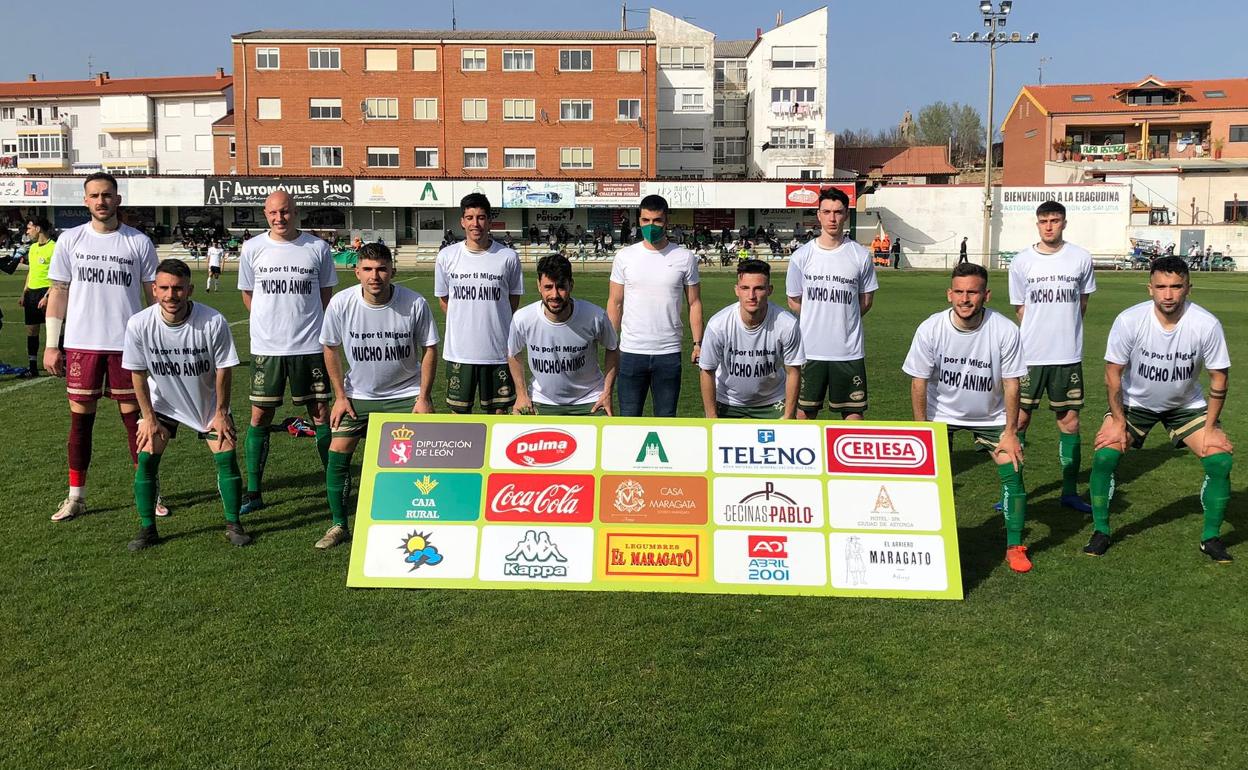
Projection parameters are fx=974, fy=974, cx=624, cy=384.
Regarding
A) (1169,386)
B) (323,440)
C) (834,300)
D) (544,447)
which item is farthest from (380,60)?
(1169,386)

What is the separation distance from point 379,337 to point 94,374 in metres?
2.33

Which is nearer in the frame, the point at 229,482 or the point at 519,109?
the point at 229,482

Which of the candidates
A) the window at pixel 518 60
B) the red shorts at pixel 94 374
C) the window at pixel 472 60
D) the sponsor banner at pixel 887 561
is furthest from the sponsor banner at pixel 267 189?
the sponsor banner at pixel 887 561

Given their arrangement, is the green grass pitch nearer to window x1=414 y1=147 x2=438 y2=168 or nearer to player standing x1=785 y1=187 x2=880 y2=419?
player standing x1=785 y1=187 x2=880 y2=419

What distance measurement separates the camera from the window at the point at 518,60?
2490 inches

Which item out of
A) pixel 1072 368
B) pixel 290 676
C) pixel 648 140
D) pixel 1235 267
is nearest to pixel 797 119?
pixel 648 140

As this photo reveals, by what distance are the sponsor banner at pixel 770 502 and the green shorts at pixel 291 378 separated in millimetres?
3280

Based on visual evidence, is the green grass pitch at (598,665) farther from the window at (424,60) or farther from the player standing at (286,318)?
the window at (424,60)

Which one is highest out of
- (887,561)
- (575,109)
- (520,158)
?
(575,109)

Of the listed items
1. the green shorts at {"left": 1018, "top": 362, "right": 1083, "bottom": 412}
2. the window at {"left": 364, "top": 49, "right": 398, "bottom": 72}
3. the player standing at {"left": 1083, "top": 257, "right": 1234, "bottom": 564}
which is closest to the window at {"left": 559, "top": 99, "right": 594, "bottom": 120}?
the window at {"left": 364, "top": 49, "right": 398, "bottom": 72}

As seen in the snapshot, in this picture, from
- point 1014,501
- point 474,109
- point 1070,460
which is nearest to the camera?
point 1014,501

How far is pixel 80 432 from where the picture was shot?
725 centimetres

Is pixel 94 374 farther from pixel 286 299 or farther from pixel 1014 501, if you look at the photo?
pixel 1014 501

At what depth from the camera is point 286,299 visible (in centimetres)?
717
